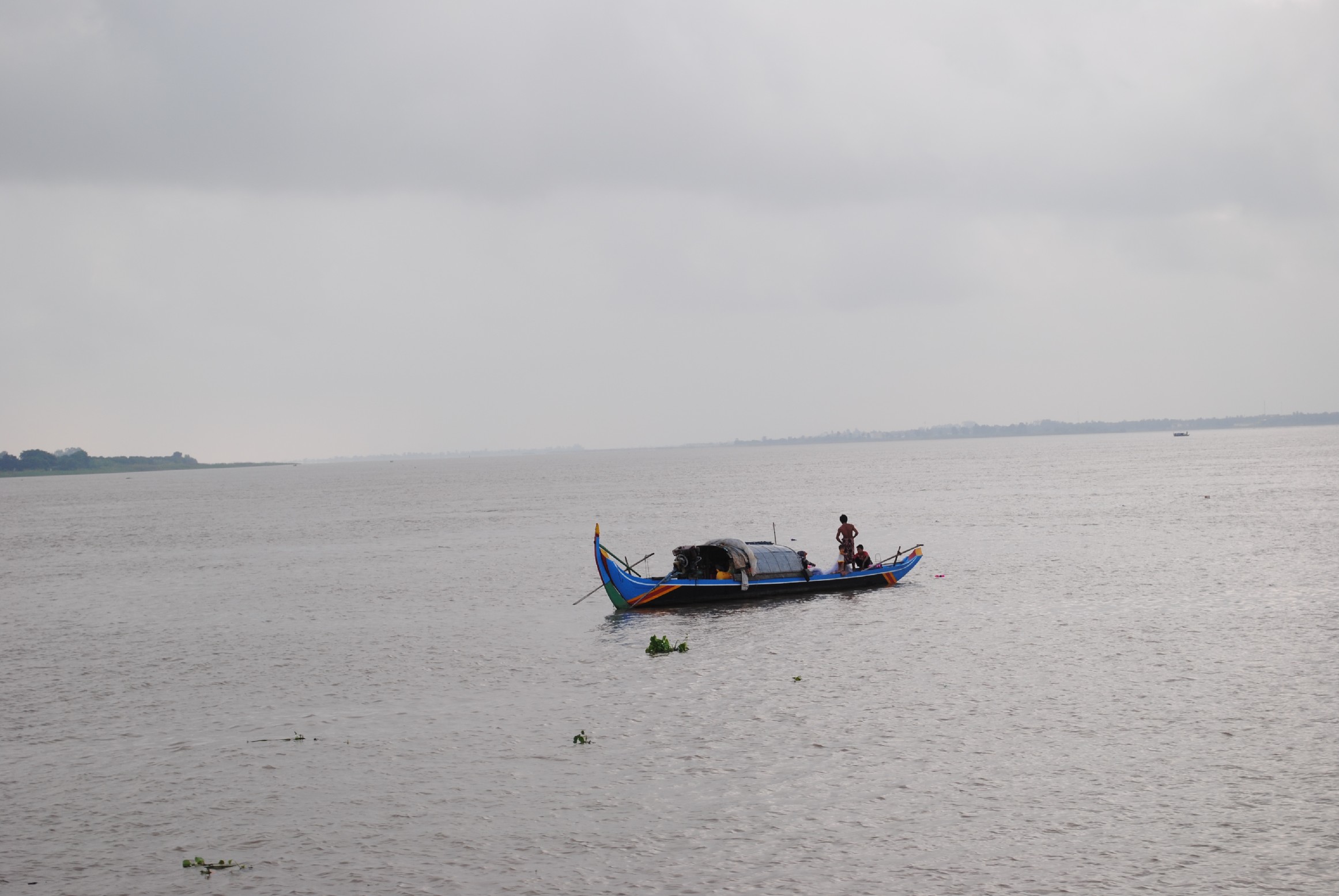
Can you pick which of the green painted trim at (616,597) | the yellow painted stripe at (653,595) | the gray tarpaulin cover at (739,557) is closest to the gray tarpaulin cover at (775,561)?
the gray tarpaulin cover at (739,557)

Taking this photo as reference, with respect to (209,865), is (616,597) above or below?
above

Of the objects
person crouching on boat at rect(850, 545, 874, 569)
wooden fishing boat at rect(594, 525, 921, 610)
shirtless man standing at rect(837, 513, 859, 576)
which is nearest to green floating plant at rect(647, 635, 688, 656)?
wooden fishing boat at rect(594, 525, 921, 610)

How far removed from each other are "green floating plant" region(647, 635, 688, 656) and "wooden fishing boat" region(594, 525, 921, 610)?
7.71 m

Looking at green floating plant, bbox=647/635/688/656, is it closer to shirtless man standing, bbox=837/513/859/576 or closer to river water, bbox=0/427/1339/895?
river water, bbox=0/427/1339/895

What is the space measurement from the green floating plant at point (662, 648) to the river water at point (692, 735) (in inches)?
34.3

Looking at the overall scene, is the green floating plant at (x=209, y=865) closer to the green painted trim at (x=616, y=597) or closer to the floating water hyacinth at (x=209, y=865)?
the floating water hyacinth at (x=209, y=865)

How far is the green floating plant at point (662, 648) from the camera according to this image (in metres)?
35.0

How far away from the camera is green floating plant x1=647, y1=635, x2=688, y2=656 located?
35.0 m

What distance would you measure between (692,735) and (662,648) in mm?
10482

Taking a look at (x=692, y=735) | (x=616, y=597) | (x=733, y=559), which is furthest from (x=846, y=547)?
(x=692, y=735)

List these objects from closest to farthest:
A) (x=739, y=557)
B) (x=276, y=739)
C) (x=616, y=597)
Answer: (x=276, y=739) → (x=616, y=597) → (x=739, y=557)

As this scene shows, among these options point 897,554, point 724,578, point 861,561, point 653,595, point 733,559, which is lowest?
point 653,595

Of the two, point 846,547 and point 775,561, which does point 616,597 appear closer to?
point 775,561

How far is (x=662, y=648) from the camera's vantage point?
35.2 m
